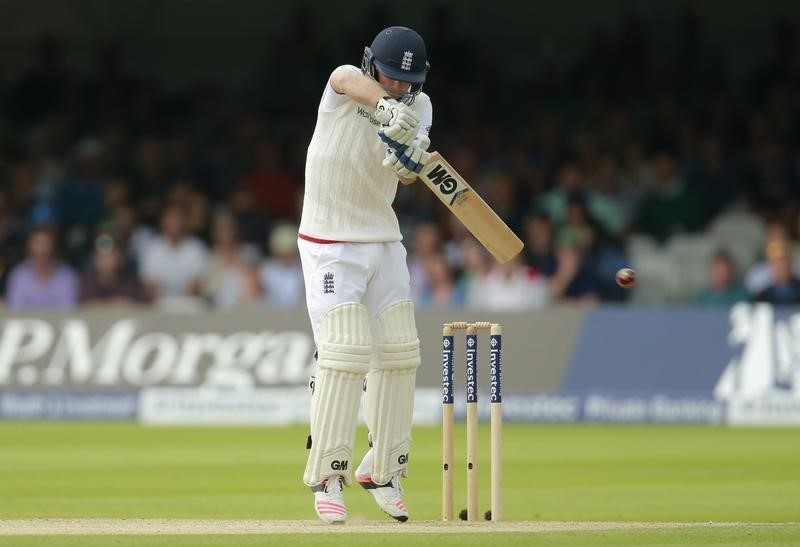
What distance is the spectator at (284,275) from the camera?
12.4 meters

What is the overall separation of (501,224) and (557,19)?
10182mm

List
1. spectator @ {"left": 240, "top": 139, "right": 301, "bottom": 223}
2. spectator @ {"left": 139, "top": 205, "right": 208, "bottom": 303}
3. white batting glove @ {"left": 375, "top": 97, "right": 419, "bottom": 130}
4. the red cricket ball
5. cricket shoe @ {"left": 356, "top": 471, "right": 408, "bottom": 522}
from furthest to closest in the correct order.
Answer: spectator @ {"left": 240, "top": 139, "right": 301, "bottom": 223} < spectator @ {"left": 139, "top": 205, "right": 208, "bottom": 303} < the red cricket ball < cricket shoe @ {"left": 356, "top": 471, "right": 408, "bottom": 522} < white batting glove @ {"left": 375, "top": 97, "right": 419, "bottom": 130}

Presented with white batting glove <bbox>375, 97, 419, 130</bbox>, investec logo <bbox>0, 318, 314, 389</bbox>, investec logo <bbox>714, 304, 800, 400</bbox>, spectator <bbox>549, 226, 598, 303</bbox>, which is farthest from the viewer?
spectator <bbox>549, 226, 598, 303</bbox>

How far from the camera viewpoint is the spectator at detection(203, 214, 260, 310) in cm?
1241

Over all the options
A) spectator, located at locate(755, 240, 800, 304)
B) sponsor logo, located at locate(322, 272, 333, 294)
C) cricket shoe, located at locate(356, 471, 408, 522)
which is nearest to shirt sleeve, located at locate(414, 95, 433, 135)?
sponsor logo, located at locate(322, 272, 333, 294)

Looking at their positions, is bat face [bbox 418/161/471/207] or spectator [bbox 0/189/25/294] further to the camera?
spectator [bbox 0/189/25/294]

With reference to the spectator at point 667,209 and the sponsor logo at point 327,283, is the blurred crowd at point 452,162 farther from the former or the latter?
the sponsor logo at point 327,283

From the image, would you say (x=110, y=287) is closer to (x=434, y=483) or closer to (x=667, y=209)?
(x=667, y=209)

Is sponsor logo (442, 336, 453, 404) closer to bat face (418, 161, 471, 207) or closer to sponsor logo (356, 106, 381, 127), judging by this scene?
bat face (418, 161, 471, 207)

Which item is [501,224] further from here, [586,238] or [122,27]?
[122,27]

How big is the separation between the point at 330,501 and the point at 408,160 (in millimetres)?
A: 1197

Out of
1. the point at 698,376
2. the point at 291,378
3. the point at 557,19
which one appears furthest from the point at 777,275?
the point at 557,19

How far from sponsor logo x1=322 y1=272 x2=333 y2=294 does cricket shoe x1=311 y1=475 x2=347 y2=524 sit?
630 mm

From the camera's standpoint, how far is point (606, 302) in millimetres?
12453
